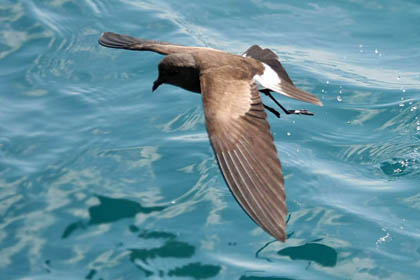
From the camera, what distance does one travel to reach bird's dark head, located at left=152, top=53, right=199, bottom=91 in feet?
17.3

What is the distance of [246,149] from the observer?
14.0 feet

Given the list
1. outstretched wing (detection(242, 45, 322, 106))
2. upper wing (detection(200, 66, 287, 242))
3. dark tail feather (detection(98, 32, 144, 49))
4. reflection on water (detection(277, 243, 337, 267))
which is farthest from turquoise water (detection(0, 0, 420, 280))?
upper wing (detection(200, 66, 287, 242))

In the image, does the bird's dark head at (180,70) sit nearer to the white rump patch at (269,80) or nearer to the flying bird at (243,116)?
the flying bird at (243,116)

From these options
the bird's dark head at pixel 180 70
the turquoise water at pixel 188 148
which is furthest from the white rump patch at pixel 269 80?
the turquoise water at pixel 188 148

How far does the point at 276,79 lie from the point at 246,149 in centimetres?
107

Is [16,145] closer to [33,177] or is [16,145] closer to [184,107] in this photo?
[33,177]

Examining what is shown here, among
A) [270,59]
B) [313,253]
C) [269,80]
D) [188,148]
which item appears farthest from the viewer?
[188,148]

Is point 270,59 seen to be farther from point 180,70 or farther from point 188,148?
point 188,148

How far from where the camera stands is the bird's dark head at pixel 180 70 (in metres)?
5.28

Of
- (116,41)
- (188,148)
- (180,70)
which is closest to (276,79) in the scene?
(180,70)

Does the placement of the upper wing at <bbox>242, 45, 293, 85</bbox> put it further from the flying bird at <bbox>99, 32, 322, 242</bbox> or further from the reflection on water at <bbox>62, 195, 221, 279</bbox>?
the reflection on water at <bbox>62, 195, 221, 279</bbox>

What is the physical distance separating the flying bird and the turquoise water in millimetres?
1031

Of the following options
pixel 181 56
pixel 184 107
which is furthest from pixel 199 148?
pixel 181 56

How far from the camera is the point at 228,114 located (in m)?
4.43
